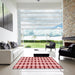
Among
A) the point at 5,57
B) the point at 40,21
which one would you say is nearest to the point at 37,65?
the point at 5,57

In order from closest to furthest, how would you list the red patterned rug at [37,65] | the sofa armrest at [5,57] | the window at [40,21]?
the red patterned rug at [37,65]
the sofa armrest at [5,57]
the window at [40,21]

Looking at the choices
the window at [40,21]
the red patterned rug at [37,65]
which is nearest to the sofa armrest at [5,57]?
the red patterned rug at [37,65]

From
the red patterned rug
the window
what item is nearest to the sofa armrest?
the red patterned rug

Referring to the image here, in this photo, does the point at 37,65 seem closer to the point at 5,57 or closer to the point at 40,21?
the point at 5,57

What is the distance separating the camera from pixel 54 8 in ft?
31.3

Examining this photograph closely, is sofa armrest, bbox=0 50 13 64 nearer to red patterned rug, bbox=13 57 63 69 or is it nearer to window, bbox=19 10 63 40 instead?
red patterned rug, bbox=13 57 63 69

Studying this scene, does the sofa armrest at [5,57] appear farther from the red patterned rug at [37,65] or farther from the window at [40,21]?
the window at [40,21]

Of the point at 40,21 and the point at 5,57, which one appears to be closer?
the point at 5,57

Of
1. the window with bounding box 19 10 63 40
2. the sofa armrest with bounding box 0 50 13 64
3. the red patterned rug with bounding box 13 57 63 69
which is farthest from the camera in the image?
the window with bounding box 19 10 63 40

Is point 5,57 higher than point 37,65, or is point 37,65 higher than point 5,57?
point 5,57

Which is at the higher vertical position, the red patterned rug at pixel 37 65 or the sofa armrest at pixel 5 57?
the sofa armrest at pixel 5 57

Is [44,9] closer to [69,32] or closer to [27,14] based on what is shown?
[27,14]

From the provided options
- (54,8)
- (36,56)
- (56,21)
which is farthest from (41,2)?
(36,56)

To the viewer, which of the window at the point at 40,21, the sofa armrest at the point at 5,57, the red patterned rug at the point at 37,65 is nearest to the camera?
the red patterned rug at the point at 37,65
